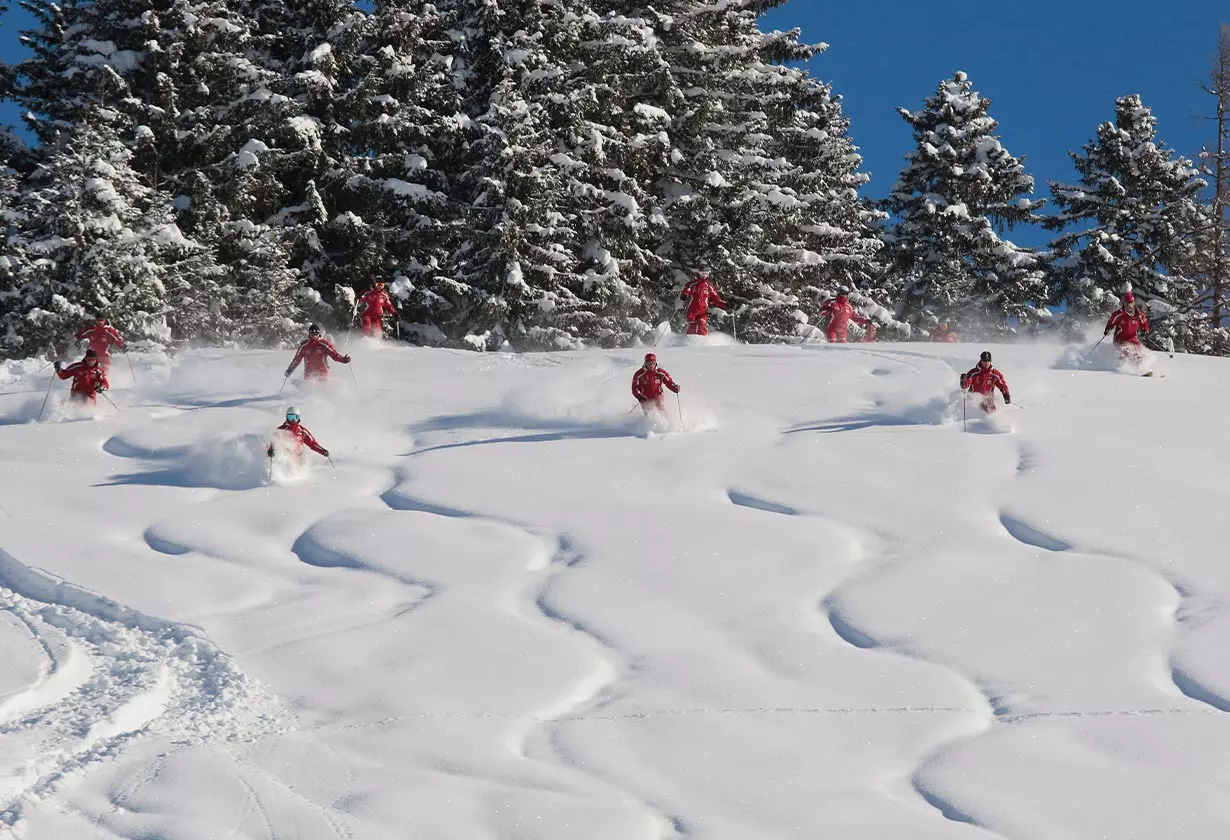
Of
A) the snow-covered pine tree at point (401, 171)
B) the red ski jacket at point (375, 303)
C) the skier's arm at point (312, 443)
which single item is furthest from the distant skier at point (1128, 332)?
the snow-covered pine tree at point (401, 171)

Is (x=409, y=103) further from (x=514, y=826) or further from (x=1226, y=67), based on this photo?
(x=514, y=826)

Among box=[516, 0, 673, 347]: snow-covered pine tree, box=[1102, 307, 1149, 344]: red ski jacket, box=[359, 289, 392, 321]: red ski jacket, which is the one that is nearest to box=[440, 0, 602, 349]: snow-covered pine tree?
box=[516, 0, 673, 347]: snow-covered pine tree

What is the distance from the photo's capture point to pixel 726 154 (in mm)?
30672

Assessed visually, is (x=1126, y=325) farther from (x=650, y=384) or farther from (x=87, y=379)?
(x=87, y=379)

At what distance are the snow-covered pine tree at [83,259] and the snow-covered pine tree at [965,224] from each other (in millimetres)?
22926

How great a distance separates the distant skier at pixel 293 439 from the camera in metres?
15.6

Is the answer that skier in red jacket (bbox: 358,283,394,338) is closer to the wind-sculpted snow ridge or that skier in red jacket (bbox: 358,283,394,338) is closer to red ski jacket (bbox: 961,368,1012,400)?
red ski jacket (bbox: 961,368,1012,400)

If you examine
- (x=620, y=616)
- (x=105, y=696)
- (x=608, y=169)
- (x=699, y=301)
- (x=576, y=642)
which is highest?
(x=608, y=169)

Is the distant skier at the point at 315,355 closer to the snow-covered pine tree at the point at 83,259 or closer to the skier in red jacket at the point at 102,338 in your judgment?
the skier in red jacket at the point at 102,338

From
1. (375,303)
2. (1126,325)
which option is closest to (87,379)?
(375,303)

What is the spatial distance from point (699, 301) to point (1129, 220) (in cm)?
2051

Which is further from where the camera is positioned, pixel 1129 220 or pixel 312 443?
pixel 1129 220

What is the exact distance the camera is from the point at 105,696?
31.9 ft

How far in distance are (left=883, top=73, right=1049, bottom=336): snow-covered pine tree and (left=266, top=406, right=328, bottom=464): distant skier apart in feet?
86.4
